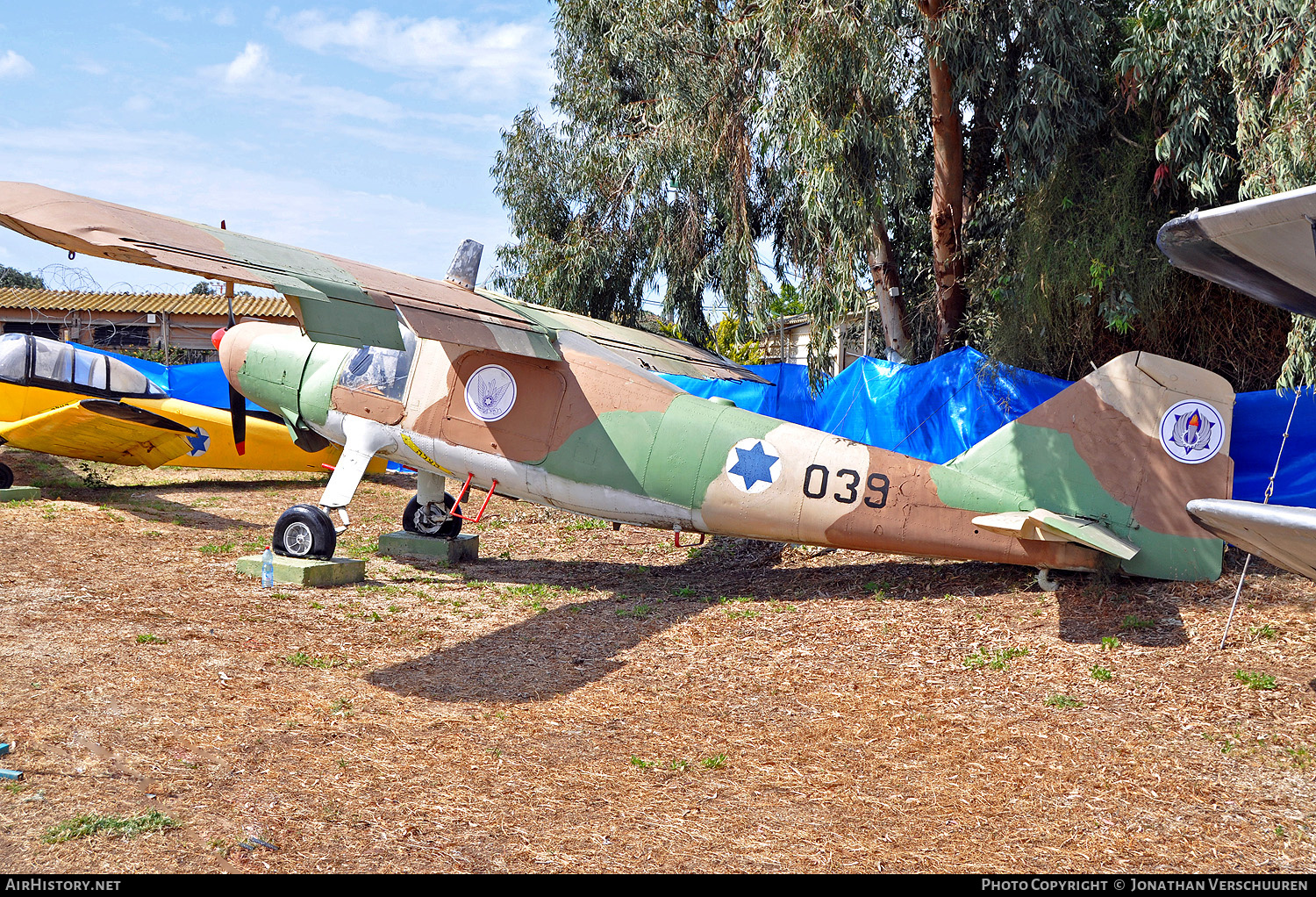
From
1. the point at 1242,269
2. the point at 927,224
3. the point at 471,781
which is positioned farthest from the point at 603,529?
the point at 1242,269

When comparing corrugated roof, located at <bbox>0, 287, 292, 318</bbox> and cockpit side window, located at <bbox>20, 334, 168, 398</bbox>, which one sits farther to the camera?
corrugated roof, located at <bbox>0, 287, 292, 318</bbox>

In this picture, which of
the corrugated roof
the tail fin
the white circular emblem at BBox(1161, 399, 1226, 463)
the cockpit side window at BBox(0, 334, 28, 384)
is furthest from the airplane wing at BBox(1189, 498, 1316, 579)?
the corrugated roof

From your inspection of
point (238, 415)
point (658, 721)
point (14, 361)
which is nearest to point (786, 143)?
point (658, 721)

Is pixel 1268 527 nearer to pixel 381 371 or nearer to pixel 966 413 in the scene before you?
pixel 966 413

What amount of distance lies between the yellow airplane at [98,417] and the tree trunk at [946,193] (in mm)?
9700

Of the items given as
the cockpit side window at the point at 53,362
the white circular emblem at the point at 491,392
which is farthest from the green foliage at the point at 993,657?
the cockpit side window at the point at 53,362

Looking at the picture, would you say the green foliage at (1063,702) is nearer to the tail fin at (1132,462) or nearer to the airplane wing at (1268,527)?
the tail fin at (1132,462)

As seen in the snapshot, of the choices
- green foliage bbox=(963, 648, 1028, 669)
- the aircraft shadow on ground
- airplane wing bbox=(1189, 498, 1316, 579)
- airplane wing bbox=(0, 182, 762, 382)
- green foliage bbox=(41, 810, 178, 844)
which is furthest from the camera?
green foliage bbox=(963, 648, 1028, 669)

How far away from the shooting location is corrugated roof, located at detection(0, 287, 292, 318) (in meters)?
35.9

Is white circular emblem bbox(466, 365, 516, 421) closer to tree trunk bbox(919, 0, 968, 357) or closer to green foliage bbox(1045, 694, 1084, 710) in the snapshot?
tree trunk bbox(919, 0, 968, 357)

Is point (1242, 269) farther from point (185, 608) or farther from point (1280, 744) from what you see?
point (185, 608)

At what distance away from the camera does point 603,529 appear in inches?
535

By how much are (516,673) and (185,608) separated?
3502 mm

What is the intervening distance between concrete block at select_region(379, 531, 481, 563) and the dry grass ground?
3.22ft
